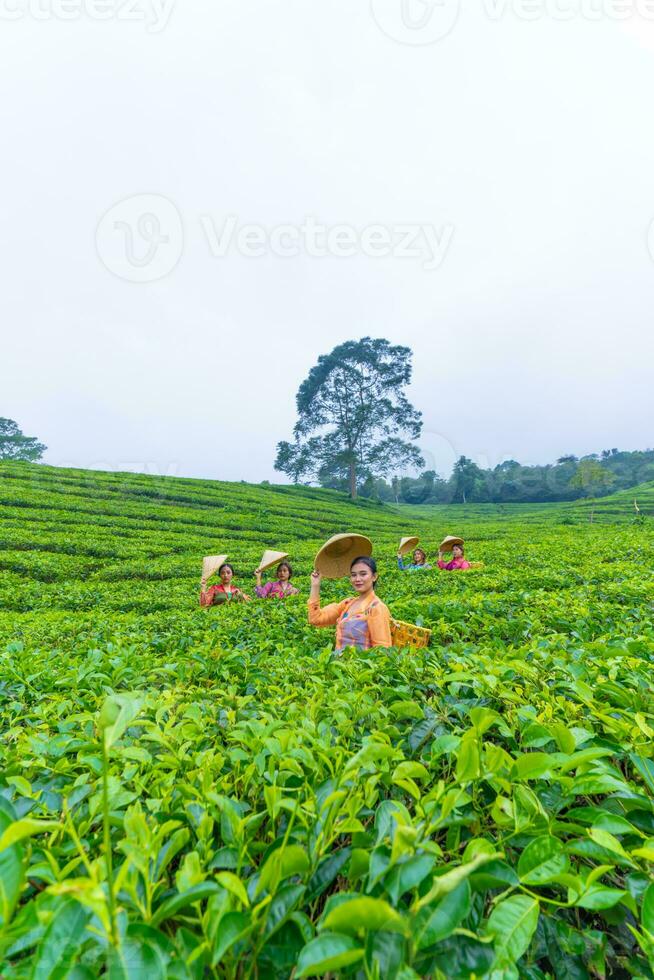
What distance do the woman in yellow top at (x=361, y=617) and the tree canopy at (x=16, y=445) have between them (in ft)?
183

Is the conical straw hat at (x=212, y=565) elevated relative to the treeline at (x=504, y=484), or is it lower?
lower

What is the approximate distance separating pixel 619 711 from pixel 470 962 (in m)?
0.97

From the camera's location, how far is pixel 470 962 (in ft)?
2.33

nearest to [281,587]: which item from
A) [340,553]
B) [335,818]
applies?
[340,553]

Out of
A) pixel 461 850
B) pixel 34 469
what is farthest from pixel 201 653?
pixel 34 469

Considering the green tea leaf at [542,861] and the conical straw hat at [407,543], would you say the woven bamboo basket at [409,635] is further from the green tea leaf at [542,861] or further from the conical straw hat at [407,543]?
the conical straw hat at [407,543]

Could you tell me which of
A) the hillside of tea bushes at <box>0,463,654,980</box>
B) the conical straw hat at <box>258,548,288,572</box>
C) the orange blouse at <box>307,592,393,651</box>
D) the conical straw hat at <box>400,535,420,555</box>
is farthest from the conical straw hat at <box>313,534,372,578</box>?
the conical straw hat at <box>400,535,420,555</box>

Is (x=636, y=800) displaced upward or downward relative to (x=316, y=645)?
upward

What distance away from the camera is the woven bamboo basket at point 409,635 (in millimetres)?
3312

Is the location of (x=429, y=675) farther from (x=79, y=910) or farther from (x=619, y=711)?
(x=79, y=910)

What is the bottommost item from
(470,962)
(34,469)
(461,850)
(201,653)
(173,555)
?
(173,555)

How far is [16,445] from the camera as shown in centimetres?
5131

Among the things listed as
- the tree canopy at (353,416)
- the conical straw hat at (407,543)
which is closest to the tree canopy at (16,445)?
the tree canopy at (353,416)

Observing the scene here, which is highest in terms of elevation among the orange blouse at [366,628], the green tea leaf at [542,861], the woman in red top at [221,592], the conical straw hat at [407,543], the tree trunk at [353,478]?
the tree trunk at [353,478]
